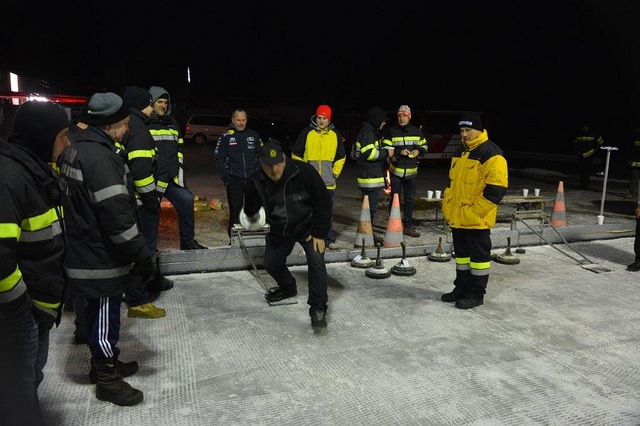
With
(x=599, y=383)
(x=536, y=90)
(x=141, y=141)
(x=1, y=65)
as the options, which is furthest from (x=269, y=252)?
(x=536, y=90)

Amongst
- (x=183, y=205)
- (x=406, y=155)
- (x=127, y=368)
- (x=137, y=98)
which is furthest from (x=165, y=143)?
(x=406, y=155)

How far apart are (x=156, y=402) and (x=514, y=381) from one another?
2478 millimetres

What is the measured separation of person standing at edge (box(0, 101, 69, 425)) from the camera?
7.77ft

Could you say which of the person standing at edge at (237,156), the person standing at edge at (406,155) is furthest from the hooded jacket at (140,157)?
the person standing at edge at (406,155)

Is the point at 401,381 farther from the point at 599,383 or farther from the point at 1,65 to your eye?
the point at 1,65

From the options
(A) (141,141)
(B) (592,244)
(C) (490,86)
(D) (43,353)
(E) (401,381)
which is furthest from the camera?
(C) (490,86)

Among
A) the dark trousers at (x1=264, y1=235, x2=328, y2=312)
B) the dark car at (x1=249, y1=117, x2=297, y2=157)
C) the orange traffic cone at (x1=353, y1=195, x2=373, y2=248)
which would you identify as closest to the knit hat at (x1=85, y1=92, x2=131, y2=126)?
the dark trousers at (x1=264, y1=235, x2=328, y2=312)

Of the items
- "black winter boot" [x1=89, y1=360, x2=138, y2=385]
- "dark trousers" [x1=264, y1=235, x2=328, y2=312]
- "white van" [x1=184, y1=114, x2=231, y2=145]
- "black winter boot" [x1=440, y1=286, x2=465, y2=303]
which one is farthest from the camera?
"white van" [x1=184, y1=114, x2=231, y2=145]

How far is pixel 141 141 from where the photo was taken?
179 inches

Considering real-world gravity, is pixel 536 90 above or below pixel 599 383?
above

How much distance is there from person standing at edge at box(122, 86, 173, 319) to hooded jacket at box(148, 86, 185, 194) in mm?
245

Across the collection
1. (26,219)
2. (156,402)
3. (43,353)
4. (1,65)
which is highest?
(1,65)

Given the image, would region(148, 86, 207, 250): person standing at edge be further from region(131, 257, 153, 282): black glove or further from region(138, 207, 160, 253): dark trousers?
region(131, 257, 153, 282): black glove

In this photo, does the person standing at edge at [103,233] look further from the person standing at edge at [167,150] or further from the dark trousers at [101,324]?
the person standing at edge at [167,150]
